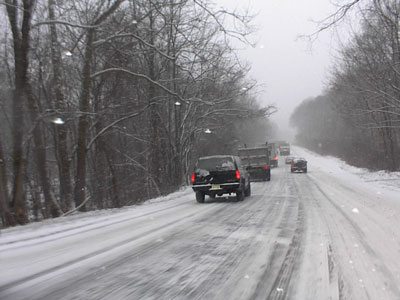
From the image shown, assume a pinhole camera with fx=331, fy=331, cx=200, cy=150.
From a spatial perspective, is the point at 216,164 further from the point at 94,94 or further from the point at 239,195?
the point at 94,94

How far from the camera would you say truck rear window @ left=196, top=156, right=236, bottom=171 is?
43.3ft

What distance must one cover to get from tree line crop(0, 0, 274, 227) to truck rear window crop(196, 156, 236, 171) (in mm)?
2989

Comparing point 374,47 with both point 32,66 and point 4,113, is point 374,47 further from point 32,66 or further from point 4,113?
point 4,113

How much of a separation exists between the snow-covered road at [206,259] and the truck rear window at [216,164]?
16.2 feet

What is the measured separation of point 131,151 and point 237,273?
23.7 m

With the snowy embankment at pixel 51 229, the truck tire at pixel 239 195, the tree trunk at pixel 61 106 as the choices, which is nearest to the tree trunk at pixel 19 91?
the tree trunk at pixel 61 106

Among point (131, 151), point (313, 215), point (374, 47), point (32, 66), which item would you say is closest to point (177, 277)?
point (313, 215)

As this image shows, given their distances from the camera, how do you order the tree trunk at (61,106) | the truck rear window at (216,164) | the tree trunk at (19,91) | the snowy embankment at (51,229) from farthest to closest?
the truck rear window at (216,164) < the tree trunk at (61,106) < the tree trunk at (19,91) < the snowy embankment at (51,229)

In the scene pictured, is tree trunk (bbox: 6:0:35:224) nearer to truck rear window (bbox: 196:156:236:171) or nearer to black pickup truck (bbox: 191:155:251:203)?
black pickup truck (bbox: 191:155:251:203)

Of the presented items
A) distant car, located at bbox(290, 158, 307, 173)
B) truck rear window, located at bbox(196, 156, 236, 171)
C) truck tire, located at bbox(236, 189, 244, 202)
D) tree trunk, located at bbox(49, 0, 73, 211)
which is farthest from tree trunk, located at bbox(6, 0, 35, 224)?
distant car, located at bbox(290, 158, 307, 173)

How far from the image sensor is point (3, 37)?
11.8 meters

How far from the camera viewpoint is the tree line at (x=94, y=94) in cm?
1069

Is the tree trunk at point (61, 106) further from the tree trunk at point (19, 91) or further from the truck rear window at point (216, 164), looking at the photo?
the truck rear window at point (216, 164)

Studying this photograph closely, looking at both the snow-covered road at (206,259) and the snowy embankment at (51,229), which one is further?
the snowy embankment at (51,229)
